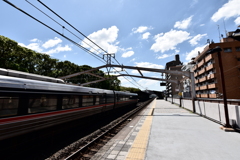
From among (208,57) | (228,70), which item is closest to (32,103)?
(228,70)

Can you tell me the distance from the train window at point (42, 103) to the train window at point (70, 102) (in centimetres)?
70

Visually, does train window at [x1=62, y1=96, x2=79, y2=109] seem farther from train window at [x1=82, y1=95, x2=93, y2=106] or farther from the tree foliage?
the tree foliage

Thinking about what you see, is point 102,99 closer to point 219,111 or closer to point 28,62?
point 219,111

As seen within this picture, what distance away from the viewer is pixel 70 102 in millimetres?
8047

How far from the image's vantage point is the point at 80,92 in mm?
9211

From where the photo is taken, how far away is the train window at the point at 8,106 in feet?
15.0

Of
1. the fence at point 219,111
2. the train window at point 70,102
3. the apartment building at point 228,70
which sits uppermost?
the apartment building at point 228,70

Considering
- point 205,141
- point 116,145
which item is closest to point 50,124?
point 116,145

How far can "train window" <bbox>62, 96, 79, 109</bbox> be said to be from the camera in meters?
7.57

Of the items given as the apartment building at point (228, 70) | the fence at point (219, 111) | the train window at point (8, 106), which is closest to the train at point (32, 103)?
the train window at point (8, 106)

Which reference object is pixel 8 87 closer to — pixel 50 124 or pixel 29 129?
pixel 29 129

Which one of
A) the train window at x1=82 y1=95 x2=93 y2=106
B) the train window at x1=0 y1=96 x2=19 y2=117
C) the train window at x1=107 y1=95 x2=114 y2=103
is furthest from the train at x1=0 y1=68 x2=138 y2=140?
the train window at x1=107 y1=95 x2=114 y2=103

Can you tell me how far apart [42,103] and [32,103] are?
51 centimetres

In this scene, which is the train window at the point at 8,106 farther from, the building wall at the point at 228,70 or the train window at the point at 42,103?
the building wall at the point at 228,70
